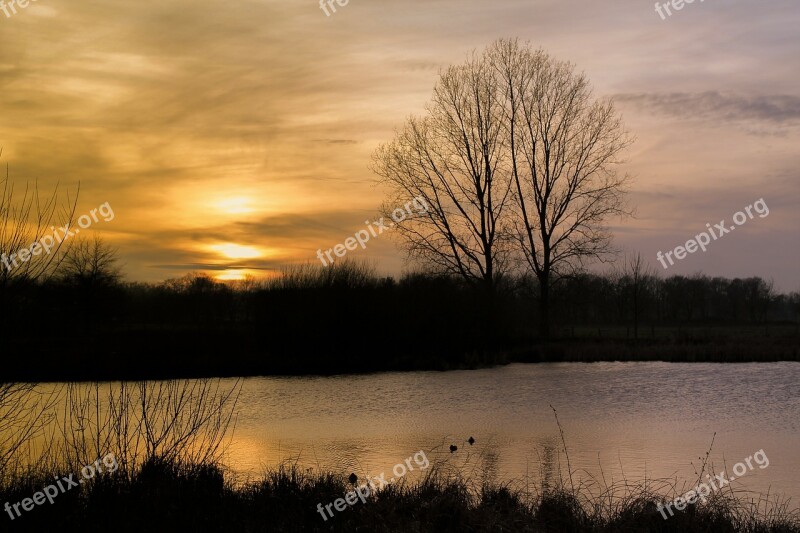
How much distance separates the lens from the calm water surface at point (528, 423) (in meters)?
10.4

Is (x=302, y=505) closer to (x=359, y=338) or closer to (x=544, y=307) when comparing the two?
(x=359, y=338)

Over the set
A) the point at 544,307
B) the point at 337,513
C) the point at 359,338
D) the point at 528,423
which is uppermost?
the point at 544,307

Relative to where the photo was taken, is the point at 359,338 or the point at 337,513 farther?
the point at 359,338

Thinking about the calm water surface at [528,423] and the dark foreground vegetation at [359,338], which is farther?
the dark foreground vegetation at [359,338]

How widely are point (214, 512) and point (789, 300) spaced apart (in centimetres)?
14198

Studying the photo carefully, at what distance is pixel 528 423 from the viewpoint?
14102mm

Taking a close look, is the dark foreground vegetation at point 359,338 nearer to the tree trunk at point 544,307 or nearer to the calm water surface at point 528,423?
the tree trunk at point 544,307

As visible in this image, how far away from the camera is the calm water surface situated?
10.4 m

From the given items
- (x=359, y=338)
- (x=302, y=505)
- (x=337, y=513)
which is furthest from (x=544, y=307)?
(x=337, y=513)

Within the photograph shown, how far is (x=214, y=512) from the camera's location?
23.7ft

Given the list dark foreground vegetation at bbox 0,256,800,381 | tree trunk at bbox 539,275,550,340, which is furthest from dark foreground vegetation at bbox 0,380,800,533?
tree trunk at bbox 539,275,550,340

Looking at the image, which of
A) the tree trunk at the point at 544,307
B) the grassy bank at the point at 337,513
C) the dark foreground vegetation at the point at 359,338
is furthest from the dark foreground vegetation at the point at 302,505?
the tree trunk at the point at 544,307

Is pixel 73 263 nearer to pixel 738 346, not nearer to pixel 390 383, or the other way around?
pixel 390 383

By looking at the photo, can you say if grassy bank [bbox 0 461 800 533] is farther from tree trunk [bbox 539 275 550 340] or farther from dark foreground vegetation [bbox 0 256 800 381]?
tree trunk [bbox 539 275 550 340]
